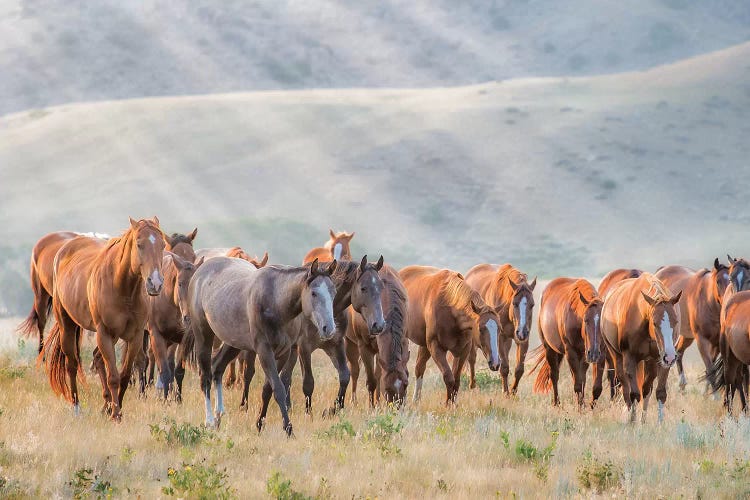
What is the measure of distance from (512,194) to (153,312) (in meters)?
65.2

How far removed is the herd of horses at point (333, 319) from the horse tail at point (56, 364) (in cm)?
2

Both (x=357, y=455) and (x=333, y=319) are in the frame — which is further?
(x=333, y=319)

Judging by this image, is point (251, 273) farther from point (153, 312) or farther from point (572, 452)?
point (572, 452)

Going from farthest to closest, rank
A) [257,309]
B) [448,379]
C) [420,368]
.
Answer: [420,368] < [448,379] < [257,309]

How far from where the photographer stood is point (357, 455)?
29.6 feet

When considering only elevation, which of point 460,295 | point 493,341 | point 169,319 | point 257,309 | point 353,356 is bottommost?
point 353,356

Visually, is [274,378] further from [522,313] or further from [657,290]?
[522,313]

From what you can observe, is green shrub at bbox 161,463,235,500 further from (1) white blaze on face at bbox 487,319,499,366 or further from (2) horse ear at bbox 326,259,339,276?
(1) white blaze on face at bbox 487,319,499,366

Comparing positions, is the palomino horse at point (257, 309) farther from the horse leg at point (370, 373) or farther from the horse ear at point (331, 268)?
the horse leg at point (370, 373)

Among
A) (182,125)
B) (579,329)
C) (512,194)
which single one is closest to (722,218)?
(512,194)

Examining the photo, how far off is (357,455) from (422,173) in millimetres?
69883

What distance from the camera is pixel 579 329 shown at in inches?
555

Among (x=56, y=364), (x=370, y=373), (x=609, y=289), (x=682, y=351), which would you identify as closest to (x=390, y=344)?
(x=370, y=373)

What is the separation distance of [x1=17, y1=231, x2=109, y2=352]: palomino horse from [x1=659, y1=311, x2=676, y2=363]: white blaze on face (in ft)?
26.1
